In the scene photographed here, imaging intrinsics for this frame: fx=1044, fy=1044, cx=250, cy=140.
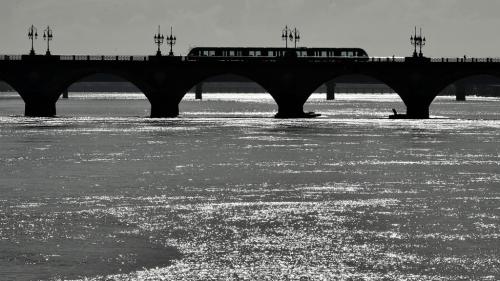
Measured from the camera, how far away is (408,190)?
4994cm

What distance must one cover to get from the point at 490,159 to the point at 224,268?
42.0 metres

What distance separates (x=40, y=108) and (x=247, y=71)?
28136 millimetres

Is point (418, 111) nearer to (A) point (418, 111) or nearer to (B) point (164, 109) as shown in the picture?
(A) point (418, 111)

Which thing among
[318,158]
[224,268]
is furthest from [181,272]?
[318,158]

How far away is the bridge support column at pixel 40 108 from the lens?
13702cm

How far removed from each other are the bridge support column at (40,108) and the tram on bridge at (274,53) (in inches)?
784

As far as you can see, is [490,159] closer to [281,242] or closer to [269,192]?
[269,192]

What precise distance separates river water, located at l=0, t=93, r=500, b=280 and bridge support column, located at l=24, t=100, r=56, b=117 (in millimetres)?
58419

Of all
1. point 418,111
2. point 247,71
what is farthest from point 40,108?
point 418,111

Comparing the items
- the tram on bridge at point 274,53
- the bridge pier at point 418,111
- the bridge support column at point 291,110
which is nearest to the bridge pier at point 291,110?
the bridge support column at point 291,110

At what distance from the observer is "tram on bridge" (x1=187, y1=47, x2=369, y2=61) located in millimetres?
134625

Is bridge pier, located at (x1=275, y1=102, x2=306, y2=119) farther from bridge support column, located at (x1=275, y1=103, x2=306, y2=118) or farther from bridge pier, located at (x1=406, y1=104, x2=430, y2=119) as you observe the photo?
bridge pier, located at (x1=406, y1=104, x2=430, y2=119)

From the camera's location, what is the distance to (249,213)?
41.7 m

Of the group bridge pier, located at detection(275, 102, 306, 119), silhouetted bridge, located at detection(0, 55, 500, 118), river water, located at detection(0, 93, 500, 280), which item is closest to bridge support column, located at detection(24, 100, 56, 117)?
silhouetted bridge, located at detection(0, 55, 500, 118)
